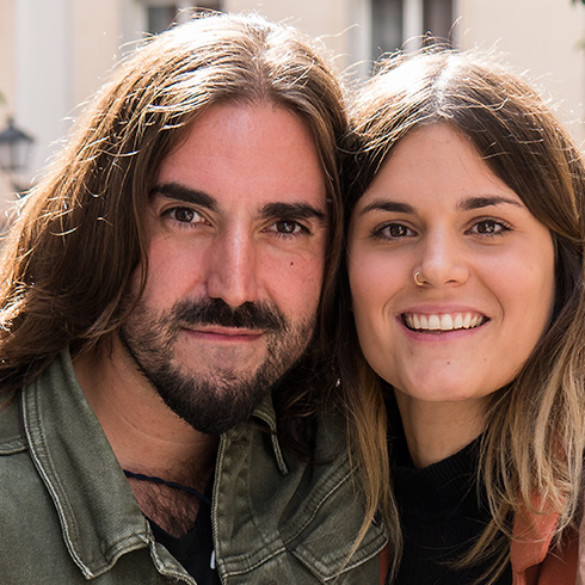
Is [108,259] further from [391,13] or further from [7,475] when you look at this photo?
[391,13]

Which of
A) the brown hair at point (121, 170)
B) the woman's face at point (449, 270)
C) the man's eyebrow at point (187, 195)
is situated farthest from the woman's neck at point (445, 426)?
the man's eyebrow at point (187, 195)

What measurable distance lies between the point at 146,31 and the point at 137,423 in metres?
7.51

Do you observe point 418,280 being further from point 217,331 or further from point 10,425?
point 10,425

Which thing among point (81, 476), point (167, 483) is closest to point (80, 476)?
point (81, 476)

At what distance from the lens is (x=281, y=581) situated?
264cm

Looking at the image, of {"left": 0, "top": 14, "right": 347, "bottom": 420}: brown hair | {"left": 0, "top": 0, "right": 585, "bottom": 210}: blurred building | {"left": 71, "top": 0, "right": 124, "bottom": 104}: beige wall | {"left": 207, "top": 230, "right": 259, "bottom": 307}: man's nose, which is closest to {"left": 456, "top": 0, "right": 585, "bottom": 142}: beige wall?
{"left": 0, "top": 0, "right": 585, "bottom": 210}: blurred building

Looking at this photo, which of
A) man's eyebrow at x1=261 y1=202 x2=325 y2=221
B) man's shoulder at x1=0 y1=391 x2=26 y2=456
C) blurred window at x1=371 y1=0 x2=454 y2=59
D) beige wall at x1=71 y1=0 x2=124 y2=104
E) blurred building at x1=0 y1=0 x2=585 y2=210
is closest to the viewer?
man's shoulder at x1=0 y1=391 x2=26 y2=456

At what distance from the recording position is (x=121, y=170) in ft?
8.99

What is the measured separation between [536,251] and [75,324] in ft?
4.21

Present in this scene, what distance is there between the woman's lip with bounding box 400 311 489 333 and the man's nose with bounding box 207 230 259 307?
46cm

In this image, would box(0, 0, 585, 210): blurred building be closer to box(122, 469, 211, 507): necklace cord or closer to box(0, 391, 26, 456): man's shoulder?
box(122, 469, 211, 507): necklace cord

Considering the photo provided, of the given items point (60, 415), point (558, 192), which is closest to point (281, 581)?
point (60, 415)

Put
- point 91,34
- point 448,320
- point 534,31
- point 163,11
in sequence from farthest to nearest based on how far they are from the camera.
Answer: point 163,11
point 91,34
point 534,31
point 448,320

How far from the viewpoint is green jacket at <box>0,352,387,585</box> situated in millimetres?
2361
